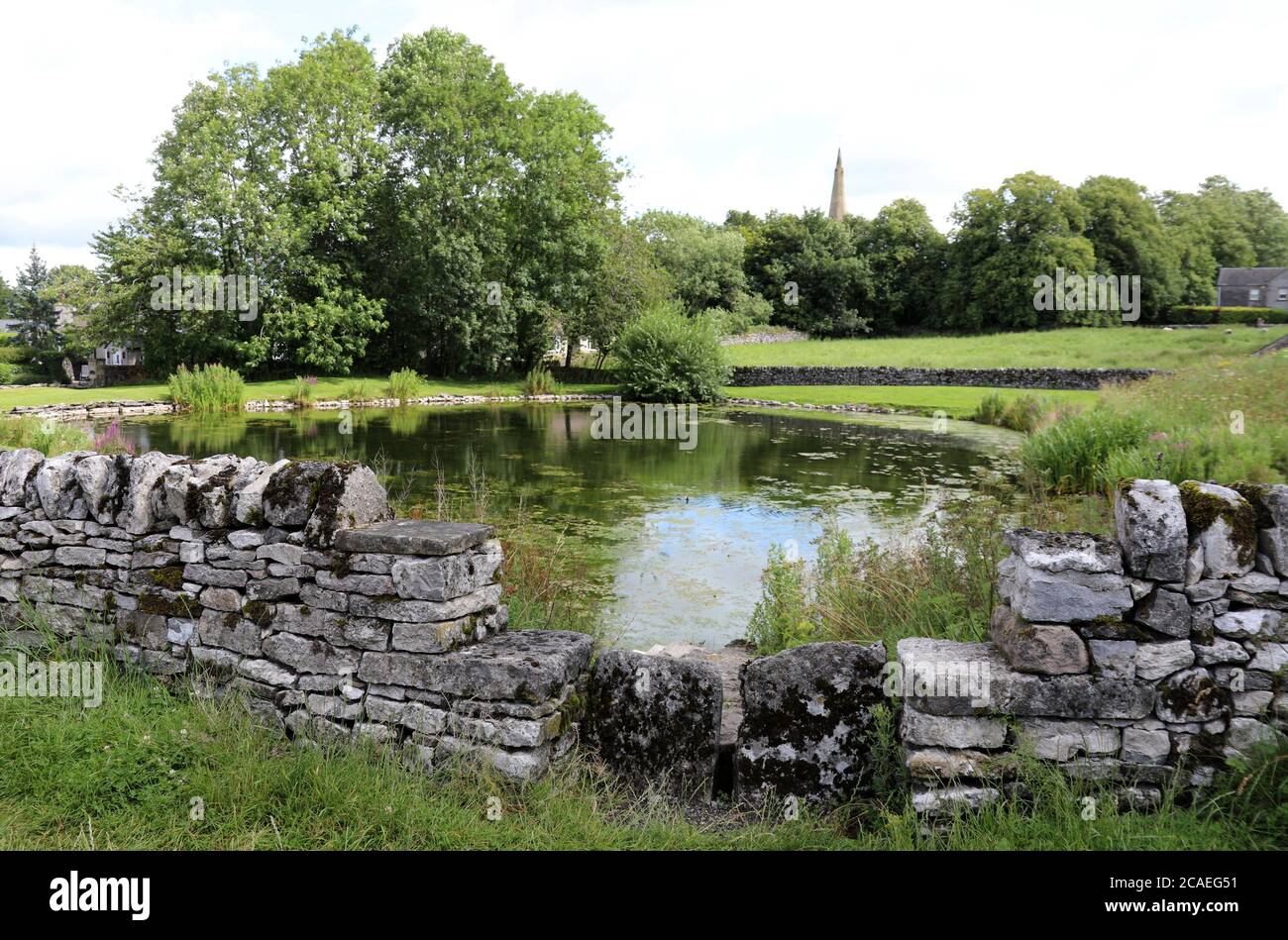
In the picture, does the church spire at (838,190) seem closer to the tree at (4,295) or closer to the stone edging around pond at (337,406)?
the stone edging around pond at (337,406)

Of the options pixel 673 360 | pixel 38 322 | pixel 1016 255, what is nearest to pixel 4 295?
pixel 38 322

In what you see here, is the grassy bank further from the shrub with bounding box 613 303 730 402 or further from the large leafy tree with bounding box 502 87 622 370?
the large leafy tree with bounding box 502 87 622 370

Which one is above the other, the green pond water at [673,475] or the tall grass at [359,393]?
the tall grass at [359,393]

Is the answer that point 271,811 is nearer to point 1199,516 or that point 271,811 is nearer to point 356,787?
point 356,787

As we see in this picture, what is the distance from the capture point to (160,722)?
4.14 metres

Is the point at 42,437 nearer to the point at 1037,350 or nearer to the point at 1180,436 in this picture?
the point at 1180,436

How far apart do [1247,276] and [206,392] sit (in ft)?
241

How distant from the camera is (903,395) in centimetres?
3319

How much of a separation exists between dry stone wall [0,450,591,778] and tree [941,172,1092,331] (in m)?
57.7

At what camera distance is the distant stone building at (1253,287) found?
65.0m

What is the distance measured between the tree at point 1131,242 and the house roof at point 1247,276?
10218 mm

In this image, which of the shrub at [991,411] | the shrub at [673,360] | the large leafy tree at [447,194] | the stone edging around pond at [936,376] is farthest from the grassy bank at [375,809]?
the large leafy tree at [447,194]
